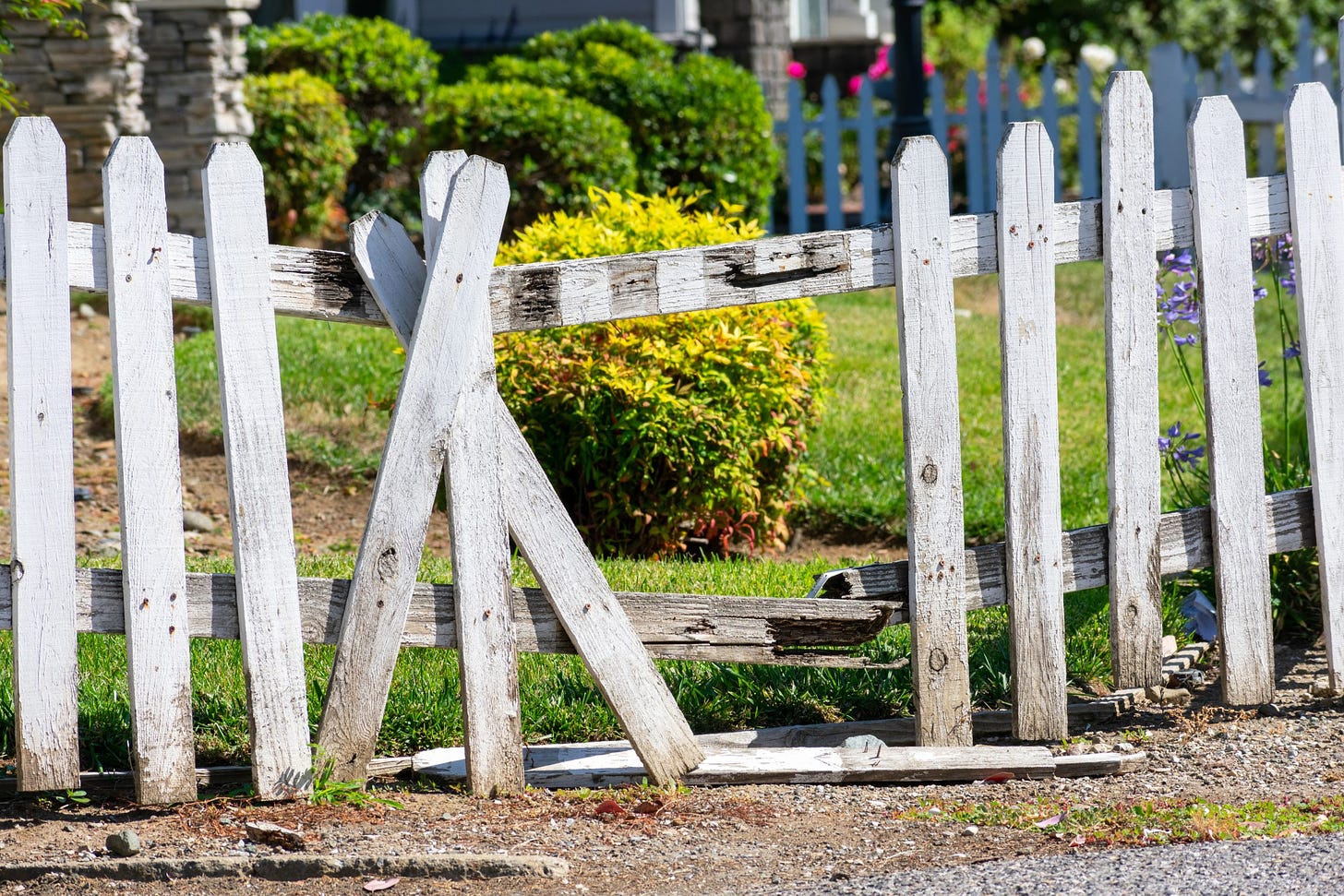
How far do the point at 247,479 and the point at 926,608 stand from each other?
149 cm

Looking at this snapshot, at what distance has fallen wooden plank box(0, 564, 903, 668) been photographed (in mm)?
2896

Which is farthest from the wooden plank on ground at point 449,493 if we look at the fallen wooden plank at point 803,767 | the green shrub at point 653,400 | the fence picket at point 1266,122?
the fence picket at point 1266,122

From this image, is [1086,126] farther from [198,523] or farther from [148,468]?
[148,468]

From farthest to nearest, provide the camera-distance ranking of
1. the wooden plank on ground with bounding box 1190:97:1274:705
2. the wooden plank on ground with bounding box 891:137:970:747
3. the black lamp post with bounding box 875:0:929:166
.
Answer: the black lamp post with bounding box 875:0:929:166
the wooden plank on ground with bounding box 1190:97:1274:705
the wooden plank on ground with bounding box 891:137:970:747

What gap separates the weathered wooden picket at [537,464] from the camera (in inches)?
111

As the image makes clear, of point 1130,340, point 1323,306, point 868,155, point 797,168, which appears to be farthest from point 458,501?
point 868,155

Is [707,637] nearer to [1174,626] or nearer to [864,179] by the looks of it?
[1174,626]

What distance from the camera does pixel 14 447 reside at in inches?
110

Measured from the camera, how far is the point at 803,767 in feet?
10.3

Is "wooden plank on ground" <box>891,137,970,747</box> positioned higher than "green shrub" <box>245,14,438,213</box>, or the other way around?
"green shrub" <box>245,14,438,213</box>

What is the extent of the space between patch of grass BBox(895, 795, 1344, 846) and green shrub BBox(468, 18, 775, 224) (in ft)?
26.5

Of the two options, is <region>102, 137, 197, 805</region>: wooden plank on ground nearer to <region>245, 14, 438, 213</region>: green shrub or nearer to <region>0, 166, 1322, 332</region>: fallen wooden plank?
<region>0, 166, 1322, 332</region>: fallen wooden plank

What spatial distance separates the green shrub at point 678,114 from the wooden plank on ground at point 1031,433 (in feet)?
24.9

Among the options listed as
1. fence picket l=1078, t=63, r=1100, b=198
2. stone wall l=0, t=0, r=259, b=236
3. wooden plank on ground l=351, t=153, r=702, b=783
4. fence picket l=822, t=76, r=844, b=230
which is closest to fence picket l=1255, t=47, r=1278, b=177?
fence picket l=1078, t=63, r=1100, b=198
